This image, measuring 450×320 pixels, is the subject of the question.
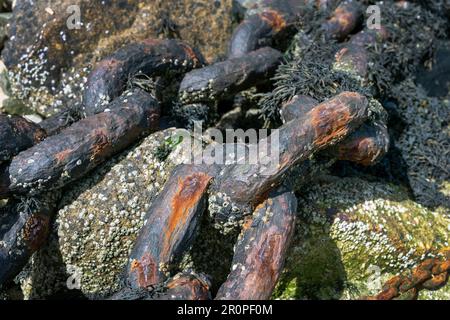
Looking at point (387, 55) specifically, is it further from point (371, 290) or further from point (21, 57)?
point (21, 57)

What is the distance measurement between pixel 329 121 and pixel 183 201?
701mm

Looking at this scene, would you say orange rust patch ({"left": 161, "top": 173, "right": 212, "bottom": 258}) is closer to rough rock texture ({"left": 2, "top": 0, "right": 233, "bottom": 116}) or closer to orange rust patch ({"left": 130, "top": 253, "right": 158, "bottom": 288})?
orange rust patch ({"left": 130, "top": 253, "right": 158, "bottom": 288})

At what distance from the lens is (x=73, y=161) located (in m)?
2.59

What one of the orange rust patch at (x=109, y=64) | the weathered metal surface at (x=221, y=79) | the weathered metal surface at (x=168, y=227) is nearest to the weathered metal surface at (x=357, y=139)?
the weathered metal surface at (x=221, y=79)

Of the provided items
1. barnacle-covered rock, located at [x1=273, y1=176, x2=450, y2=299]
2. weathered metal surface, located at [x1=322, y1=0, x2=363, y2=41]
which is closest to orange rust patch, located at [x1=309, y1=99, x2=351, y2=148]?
barnacle-covered rock, located at [x1=273, y1=176, x2=450, y2=299]

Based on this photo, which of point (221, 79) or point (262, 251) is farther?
point (221, 79)

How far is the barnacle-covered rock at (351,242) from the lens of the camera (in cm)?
292

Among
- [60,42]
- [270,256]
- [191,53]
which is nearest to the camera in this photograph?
[270,256]

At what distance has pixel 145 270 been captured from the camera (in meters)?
2.42

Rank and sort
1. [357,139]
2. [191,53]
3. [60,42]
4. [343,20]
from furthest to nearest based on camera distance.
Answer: [343,20], [60,42], [191,53], [357,139]

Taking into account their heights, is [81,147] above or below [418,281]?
above

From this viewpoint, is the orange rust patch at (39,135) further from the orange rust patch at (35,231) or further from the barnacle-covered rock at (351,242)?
the barnacle-covered rock at (351,242)

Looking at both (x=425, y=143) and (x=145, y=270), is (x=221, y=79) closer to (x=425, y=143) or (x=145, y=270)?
(x=145, y=270)

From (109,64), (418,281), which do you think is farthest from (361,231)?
(109,64)
